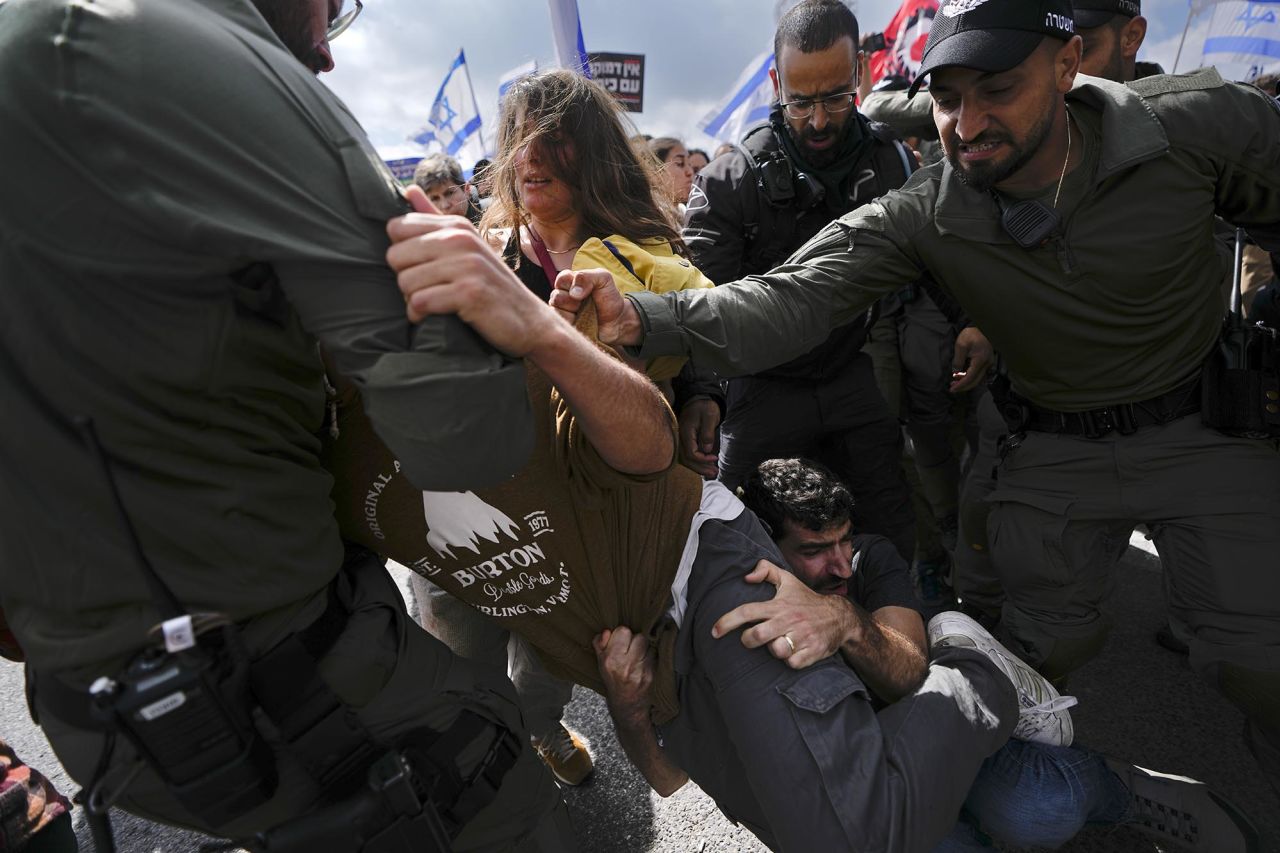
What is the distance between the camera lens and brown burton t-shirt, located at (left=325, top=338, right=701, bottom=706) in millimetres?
1333

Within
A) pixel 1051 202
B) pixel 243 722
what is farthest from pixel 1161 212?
pixel 243 722

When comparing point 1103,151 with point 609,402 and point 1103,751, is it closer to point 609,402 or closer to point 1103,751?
point 609,402

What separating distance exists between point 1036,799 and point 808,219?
1942 millimetres

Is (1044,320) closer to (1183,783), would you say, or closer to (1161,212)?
(1161,212)

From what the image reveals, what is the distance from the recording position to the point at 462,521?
4.44 feet

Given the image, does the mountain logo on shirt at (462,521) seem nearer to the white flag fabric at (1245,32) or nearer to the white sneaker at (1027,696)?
the white sneaker at (1027,696)

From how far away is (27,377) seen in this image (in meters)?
0.90

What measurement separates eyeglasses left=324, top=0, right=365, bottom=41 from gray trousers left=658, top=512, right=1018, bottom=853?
118 cm

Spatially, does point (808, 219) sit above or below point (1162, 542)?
above

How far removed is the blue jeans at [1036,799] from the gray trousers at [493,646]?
114cm

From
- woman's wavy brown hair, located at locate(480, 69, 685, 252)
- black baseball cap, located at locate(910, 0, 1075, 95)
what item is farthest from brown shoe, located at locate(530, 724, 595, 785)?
black baseball cap, located at locate(910, 0, 1075, 95)

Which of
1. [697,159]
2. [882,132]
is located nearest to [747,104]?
[697,159]

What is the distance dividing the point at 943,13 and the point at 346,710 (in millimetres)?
1988

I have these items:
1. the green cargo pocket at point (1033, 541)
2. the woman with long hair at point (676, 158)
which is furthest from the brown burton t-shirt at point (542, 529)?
the woman with long hair at point (676, 158)
